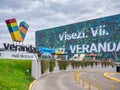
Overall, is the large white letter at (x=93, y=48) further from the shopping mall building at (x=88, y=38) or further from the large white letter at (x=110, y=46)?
the large white letter at (x=110, y=46)

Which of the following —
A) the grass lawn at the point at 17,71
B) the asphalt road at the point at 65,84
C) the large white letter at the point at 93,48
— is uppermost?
the large white letter at the point at 93,48

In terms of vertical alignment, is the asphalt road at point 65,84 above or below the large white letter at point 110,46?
below

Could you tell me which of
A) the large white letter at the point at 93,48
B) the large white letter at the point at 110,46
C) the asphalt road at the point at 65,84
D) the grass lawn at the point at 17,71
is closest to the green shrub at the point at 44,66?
the grass lawn at the point at 17,71

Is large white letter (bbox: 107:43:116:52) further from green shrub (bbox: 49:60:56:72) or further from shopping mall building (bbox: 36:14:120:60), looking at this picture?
green shrub (bbox: 49:60:56:72)

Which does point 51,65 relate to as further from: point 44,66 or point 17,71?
point 17,71

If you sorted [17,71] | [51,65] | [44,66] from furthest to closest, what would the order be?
[51,65]
[44,66]
[17,71]

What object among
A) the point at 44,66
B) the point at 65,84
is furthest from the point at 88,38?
the point at 65,84

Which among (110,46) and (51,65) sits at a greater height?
(110,46)

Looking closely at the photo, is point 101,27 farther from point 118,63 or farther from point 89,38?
point 118,63

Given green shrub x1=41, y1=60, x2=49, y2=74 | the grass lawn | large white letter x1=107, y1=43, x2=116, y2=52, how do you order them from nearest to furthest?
the grass lawn < green shrub x1=41, y1=60, x2=49, y2=74 < large white letter x1=107, y1=43, x2=116, y2=52

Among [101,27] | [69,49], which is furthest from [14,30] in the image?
[69,49]

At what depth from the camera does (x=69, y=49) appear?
155m

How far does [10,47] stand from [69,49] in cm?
8932

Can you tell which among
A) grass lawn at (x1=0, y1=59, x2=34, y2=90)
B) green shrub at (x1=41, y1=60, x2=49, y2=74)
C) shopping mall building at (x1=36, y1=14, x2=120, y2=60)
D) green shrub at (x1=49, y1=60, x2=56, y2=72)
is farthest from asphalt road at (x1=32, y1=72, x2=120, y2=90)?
shopping mall building at (x1=36, y1=14, x2=120, y2=60)
